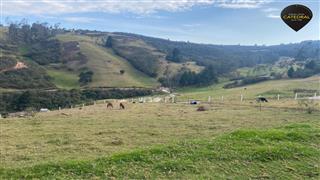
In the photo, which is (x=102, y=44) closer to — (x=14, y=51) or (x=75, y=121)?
(x=14, y=51)

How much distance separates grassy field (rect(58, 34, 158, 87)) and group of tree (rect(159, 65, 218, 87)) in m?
3.72

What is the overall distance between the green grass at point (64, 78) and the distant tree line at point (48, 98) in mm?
13367

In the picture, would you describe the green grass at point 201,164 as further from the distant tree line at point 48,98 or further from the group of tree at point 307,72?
the group of tree at point 307,72

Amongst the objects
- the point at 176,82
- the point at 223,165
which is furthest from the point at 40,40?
the point at 223,165

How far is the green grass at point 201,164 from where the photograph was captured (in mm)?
10508

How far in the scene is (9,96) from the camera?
86.5m

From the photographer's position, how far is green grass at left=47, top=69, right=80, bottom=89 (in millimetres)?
112375

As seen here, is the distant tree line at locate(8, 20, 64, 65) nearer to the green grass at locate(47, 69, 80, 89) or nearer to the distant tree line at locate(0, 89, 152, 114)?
the green grass at locate(47, 69, 80, 89)

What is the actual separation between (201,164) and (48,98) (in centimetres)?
7908

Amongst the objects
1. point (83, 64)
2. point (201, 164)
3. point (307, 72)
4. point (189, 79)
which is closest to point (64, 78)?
point (83, 64)

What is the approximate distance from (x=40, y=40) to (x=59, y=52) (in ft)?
60.8

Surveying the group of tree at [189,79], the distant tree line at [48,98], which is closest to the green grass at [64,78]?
the distant tree line at [48,98]

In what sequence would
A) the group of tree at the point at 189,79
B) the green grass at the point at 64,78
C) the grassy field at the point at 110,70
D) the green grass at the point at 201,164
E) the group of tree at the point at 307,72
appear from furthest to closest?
the group of tree at the point at 189,79
the grassy field at the point at 110,70
the green grass at the point at 64,78
the group of tree at the point at 307,72
the green grass at the point at 201,164

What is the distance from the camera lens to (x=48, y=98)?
285ft
